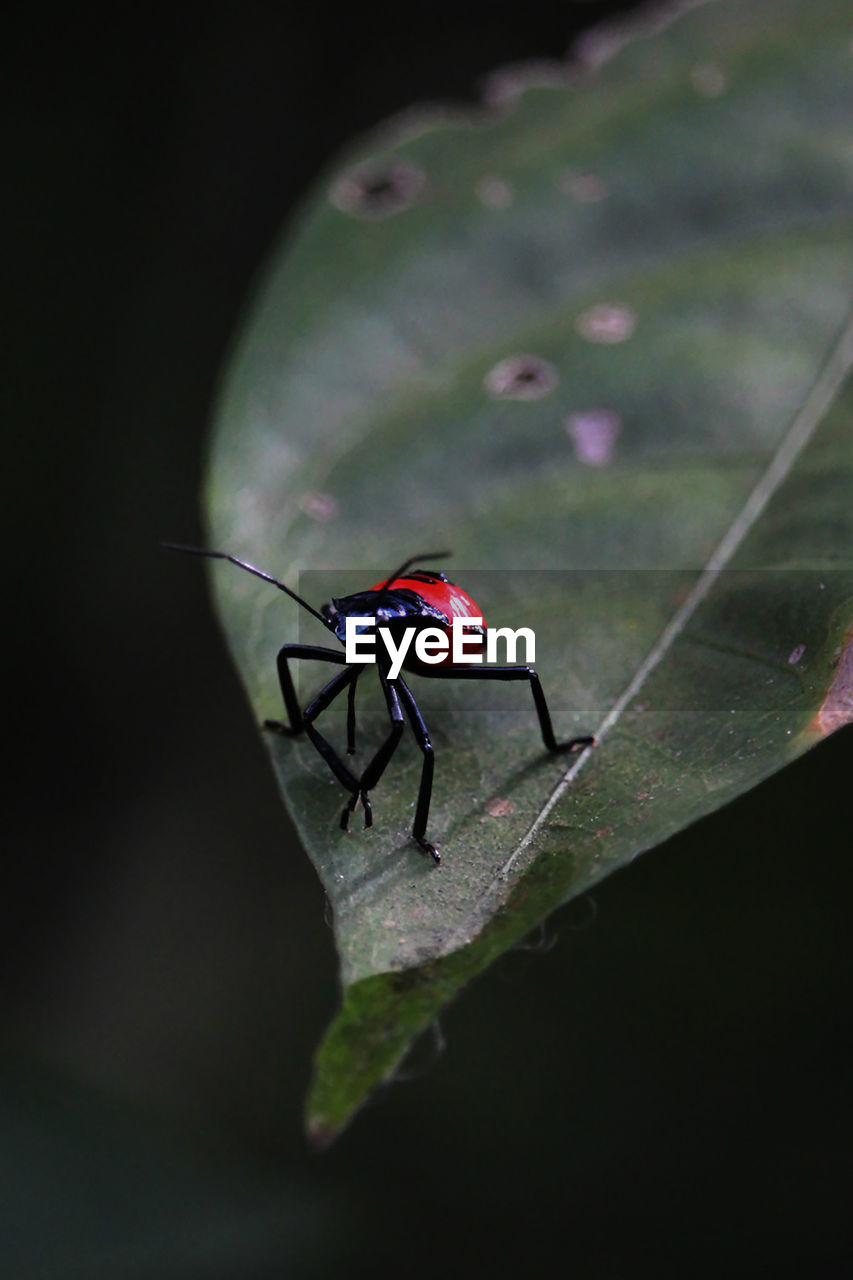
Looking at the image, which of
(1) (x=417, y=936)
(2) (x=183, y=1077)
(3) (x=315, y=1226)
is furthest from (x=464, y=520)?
(2) (x=183, y=1077)

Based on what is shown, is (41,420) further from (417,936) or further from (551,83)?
(417,936)

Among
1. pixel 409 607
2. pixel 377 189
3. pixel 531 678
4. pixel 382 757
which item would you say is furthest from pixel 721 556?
pixel 377 189

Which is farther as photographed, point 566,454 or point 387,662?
point 566,454

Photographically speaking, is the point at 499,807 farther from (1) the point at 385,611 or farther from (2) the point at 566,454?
(2) the point at 566,454

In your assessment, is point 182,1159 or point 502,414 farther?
point 182,1159

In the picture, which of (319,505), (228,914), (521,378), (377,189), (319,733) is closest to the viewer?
(319,733)

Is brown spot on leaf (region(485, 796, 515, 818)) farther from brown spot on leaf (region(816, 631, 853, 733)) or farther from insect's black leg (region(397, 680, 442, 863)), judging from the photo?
brown spot on leaf (region(816, 631, 853, 733))

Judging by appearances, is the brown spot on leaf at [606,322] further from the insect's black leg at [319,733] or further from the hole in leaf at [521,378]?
the insect's black leg at [319,733]
